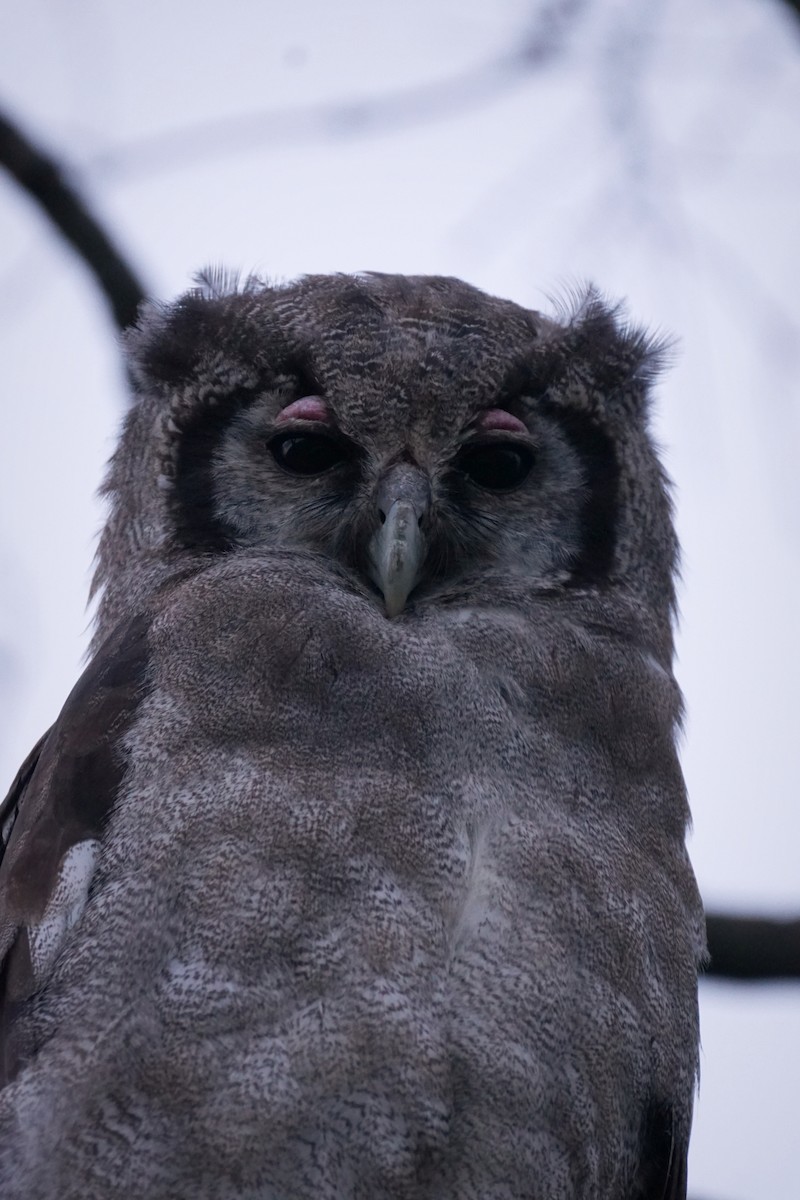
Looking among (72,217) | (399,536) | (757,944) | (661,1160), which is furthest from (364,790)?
(72,217)

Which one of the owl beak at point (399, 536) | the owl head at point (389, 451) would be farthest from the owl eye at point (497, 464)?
the owl beak at point (399, 536)

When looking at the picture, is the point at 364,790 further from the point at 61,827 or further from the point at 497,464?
the point at 497,464

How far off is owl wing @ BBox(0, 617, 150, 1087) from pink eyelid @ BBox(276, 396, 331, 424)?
583 mm

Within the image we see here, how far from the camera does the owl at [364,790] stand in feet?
9.51

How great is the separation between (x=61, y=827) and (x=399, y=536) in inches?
37.7

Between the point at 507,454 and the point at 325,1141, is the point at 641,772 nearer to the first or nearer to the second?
the point at 507,454

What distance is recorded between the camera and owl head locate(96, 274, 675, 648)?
364 cm

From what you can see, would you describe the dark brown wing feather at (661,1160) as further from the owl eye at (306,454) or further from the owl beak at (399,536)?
the owl eye at (306,454)

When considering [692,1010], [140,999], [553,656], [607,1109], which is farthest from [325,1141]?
[553,656]

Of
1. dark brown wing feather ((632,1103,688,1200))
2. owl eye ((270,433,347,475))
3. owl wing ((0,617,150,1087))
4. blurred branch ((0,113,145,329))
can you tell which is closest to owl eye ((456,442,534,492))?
owl eye ((270,433,347,475))

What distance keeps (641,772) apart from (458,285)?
4.55 ft

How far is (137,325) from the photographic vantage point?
4.22m

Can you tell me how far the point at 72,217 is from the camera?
15.1 feet

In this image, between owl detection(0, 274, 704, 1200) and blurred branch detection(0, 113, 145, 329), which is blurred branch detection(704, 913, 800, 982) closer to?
owl detection(0, 274, 704, 1200)
